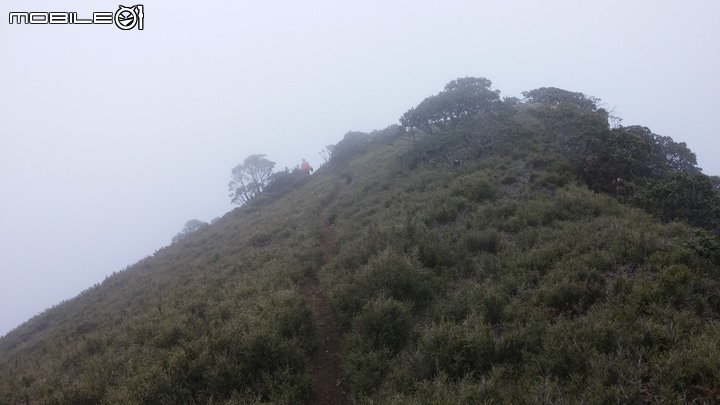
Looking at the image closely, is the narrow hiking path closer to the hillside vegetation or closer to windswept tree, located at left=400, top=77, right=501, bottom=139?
the hillside vegetation

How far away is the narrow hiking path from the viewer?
7.38 metres

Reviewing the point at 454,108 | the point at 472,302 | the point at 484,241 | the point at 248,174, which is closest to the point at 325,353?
the point at 472,302

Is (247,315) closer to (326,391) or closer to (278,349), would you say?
(278,349)

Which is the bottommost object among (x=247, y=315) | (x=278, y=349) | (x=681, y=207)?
(x=681, y=207)

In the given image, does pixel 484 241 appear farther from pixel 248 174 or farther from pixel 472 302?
pixel 248 174

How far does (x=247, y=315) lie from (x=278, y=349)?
1.75 metres

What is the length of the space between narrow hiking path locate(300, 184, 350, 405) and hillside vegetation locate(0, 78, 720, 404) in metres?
0.20

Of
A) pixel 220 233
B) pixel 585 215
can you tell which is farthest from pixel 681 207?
pixel 220 233

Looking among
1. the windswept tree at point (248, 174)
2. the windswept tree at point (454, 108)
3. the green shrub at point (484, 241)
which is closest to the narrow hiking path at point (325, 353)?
the green shrub at point (484, 241)

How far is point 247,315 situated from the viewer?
9172 millimetres

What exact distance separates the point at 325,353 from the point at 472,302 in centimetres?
360

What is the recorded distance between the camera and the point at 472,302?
7906 mm

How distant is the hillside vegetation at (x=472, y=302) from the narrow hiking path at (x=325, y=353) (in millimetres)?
202

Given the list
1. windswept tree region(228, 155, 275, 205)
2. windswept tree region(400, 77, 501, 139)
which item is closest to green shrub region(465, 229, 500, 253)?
windswept tree region(400, 77, 501, 139)
